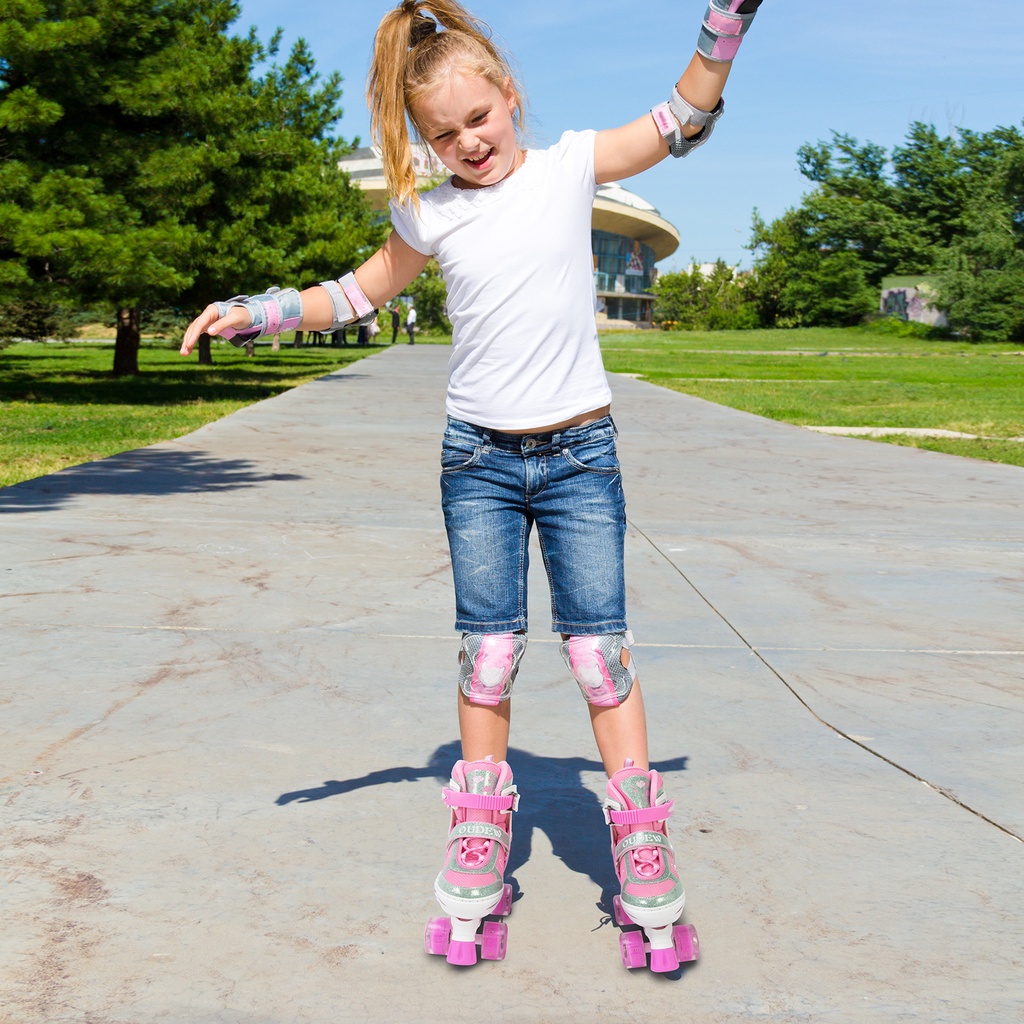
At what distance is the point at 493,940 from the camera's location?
2309 millimetres

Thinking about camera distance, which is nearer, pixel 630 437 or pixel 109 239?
pixel 630 437

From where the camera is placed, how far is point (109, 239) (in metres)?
14.4

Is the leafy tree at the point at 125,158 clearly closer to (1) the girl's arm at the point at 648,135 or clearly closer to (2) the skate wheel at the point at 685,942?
(1) the girl's arm at the point at 648,135

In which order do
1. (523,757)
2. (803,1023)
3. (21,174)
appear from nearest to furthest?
1. (803,1023)
2. (523,757)
3. (21,174)

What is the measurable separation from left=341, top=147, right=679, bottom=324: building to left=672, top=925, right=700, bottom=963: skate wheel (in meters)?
97.5

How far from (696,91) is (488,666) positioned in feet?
4.00

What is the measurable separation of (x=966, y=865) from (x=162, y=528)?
15.8ft

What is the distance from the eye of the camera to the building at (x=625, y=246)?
101m

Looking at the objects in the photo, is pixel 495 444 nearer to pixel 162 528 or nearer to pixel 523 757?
pixel 523 757

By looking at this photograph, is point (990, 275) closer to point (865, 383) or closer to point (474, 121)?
point (865, 383)

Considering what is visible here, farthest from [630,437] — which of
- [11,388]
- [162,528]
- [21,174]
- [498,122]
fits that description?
[11,388]

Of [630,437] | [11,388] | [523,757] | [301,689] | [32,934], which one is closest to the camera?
[32,934]

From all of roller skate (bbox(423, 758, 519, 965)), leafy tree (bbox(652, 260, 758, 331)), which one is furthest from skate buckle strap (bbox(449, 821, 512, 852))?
leafy tree (bbox(652, 260, 758, 331))

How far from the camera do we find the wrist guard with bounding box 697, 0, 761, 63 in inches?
93.3
